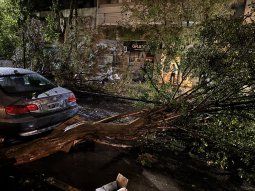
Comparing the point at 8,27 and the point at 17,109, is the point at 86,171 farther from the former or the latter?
the point at 8,27

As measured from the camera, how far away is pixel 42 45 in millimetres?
13461

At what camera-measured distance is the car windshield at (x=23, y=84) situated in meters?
5.47

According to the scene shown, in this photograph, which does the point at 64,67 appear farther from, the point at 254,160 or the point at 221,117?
the point at 254,160

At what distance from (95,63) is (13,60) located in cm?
482

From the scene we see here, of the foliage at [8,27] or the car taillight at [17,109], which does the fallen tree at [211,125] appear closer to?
the car taillight at [17,109]

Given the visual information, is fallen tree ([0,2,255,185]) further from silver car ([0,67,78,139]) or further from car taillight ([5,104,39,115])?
car taillight ([5,104,39,115])

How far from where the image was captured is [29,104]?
5.17 meters

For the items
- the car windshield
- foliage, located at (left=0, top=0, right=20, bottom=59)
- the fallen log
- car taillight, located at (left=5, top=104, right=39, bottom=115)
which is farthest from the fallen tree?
foliage, located at (left=0, top=0, right=20, bottom=59)

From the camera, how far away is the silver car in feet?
16.6

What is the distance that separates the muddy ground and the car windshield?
1.48 meters

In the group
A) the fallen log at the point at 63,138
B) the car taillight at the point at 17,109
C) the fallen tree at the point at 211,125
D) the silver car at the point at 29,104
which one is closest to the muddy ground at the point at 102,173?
the fallen log at the point at 63,138

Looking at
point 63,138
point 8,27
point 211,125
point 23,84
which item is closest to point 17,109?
point 23,84

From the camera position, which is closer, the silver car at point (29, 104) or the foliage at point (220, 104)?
the silver car at point (29, 104)

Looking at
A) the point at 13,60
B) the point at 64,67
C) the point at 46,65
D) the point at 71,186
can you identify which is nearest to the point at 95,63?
the point at 64,67
